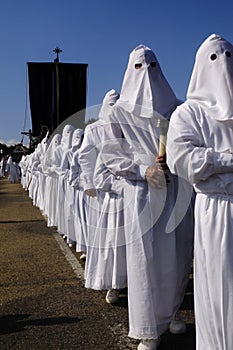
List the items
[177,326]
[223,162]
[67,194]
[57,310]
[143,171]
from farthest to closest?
1. [67,194]
2. [57,310]
3. [177,326]
4. [143,171]
5. [223,162]

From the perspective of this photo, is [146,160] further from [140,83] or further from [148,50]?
[148,50]

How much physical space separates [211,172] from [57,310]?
9.44ft

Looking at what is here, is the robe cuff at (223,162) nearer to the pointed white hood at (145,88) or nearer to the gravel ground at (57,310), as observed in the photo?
the pointed white hood at (145,88)

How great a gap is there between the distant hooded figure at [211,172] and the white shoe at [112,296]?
7.78 feet

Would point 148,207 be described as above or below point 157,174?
below

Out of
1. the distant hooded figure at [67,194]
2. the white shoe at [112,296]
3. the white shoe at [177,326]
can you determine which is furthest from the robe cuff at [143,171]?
the distant hooded figure at [67,194]

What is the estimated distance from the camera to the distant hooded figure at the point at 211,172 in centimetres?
310

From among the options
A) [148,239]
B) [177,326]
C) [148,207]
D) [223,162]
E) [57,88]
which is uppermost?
[57,88]

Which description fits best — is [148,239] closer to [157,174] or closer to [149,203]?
[149,203]

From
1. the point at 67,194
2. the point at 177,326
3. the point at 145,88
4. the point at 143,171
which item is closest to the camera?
the point at 143,171

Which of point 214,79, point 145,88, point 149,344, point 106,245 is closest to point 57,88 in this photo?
point 106,245

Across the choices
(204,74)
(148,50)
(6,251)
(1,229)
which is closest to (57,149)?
(1,229)

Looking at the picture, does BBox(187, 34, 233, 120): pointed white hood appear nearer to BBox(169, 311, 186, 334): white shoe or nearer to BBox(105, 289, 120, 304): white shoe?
BBox(169, 311, 186, 334): white shoe

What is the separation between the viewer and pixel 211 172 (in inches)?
122
